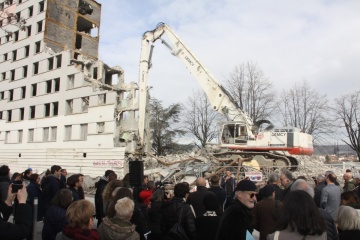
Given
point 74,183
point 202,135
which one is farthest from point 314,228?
point 202,135

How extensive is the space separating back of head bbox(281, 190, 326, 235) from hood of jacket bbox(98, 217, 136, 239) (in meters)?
1.88

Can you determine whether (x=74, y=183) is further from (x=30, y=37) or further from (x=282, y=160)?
(x=30, y=37)

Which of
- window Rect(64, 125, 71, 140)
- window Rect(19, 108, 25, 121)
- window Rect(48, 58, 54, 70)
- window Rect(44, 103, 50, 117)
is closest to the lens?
window Rect(64, 125, 71, 140)

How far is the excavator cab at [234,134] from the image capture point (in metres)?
23.3

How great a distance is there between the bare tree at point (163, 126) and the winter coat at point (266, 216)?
41.4 metres

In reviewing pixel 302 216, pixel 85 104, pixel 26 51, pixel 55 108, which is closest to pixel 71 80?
pixel 85 104

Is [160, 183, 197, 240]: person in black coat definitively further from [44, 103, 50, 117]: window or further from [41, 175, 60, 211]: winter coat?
[44, 103, 50, 117]: window

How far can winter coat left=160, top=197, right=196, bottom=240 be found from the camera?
4750 mm

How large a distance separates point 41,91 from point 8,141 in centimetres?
745

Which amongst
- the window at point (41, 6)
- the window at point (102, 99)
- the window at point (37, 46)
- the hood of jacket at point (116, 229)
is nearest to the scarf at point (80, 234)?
the hood of jacket at point (116, 229)

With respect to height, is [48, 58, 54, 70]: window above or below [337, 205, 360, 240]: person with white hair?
above

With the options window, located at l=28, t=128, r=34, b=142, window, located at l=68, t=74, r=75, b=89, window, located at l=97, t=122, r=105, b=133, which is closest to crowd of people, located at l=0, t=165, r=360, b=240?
window, located at l=97, t=122, r=105, b=133

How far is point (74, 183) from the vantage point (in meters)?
7.36

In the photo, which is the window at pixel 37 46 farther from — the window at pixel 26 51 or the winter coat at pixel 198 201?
the winter coat at pixel 198 201
